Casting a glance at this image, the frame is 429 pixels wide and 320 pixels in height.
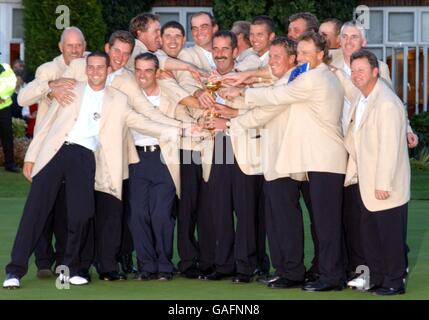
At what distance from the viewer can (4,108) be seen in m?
21.3

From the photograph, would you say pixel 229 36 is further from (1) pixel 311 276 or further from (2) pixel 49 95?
(1) pixel 311 276

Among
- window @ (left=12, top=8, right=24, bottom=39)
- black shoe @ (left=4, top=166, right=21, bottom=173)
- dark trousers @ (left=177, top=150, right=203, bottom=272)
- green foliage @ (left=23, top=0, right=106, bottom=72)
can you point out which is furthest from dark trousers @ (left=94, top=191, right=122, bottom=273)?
window @ (left=12, top=8, right=24, bottom=39)

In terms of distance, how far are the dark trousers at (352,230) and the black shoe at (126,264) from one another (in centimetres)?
191

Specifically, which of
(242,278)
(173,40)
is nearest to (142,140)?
(173,40)

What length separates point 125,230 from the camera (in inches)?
Result: 454

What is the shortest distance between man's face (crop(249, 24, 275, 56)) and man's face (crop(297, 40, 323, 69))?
912 mm

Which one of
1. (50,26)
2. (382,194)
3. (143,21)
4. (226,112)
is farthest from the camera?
(50,26)

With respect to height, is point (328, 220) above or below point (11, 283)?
above

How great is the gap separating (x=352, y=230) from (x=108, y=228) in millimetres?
2030

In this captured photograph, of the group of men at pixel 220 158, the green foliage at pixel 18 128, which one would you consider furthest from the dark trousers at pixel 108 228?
the green foliage at pixel 18 128

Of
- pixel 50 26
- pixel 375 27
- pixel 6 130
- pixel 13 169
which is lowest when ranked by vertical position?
pixel 13 169

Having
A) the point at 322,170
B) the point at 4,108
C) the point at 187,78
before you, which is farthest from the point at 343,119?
the point at 4,108

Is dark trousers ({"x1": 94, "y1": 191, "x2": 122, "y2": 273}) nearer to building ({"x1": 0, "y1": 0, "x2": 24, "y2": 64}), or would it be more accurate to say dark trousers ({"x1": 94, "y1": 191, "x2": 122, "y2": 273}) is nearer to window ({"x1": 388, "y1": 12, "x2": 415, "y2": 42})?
building ({"x1": 0, "y1": 0, "x2": 24, "y2": 64})

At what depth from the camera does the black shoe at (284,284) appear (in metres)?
10.6
